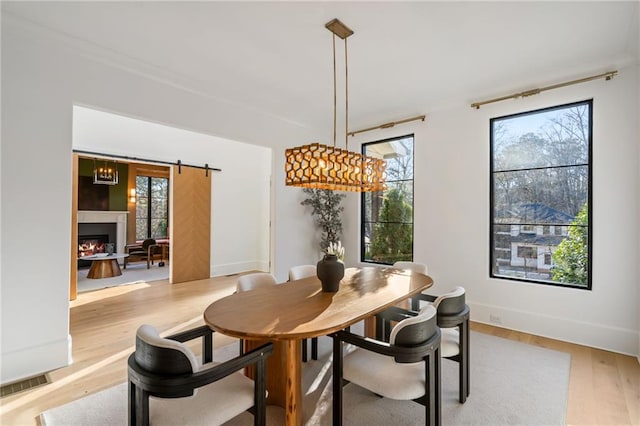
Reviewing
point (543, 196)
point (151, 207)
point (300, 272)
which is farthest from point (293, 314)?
point (151, 207)

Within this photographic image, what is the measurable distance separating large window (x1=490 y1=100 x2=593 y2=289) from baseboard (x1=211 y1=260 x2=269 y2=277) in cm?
505

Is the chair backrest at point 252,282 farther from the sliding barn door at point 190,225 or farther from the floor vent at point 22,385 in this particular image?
the sliding barn door at point 190,225

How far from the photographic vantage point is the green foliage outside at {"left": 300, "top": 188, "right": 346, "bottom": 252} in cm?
487

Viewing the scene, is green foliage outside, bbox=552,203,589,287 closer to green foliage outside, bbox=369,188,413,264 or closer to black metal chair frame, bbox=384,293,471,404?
green foliage outside, bbox=369,188,413,264

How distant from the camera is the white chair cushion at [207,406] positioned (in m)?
1.29

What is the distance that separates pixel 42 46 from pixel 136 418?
3.04 m

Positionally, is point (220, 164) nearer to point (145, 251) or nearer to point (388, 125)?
point (145, 251)

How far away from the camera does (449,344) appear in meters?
2.09

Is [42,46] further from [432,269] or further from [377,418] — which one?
[432,269]

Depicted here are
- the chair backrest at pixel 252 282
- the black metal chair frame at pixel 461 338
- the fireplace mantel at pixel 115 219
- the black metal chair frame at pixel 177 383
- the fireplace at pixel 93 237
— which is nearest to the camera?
the black metal chair frame at pixel 177 383

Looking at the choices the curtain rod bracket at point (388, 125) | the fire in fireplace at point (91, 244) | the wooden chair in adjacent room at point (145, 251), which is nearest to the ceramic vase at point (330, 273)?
the curtain rod bracket at point (388, 125)

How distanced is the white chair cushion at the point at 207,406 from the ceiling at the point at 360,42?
8.21ft

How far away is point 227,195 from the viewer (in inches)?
265

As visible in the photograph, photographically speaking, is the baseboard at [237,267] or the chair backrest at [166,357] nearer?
the chair backrest at [166,357]
